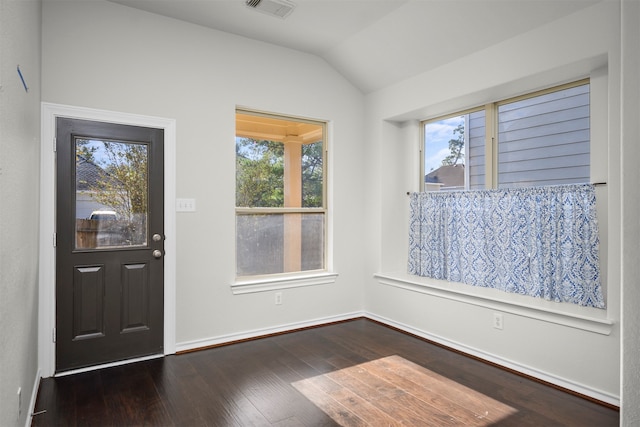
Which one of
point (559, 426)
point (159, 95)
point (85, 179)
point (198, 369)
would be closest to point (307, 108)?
point (159, 95)

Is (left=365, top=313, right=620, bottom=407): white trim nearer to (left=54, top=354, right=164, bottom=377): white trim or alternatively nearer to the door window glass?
(left=54, top=354, right=164, bottom=377): white trim

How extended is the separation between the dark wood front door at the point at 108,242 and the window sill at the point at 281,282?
725 mm

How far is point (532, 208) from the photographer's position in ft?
10.3

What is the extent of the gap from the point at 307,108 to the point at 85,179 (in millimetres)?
2209

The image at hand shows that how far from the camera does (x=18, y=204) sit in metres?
1.97

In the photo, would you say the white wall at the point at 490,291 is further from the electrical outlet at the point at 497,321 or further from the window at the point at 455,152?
the window at the point at 455,152

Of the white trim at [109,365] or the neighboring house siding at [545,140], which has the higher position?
the neighboring house siding at [545,140]

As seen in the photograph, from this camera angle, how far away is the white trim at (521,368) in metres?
2.60

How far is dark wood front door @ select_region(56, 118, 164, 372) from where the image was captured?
3.03 meters

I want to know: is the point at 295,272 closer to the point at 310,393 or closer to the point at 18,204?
the point at 310,393

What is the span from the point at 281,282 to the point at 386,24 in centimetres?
261

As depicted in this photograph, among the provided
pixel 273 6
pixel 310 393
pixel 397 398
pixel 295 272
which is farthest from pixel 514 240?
pixel 273 6

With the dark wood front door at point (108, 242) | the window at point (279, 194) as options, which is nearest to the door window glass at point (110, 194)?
the dark wood front door at point (108, 242)

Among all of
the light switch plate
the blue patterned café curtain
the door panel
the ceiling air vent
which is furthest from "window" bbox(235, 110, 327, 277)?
the door panel
